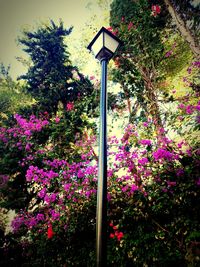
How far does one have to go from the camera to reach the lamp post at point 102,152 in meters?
2.18

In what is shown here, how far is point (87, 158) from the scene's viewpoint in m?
7.88

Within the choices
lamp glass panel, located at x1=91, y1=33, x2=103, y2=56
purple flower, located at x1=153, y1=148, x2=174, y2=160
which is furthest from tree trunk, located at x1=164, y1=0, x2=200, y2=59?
lamp glass panel, located at x1=91, y1=33, x2=103, y2=56

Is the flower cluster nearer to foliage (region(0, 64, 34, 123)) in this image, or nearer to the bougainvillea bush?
the bougainvillea bush

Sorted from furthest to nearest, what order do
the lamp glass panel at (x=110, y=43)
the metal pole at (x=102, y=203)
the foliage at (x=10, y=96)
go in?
the foliage at (x=10, y=96) < the lamp glass panel at (x=110, y=43) < the metal pole at (x=102, y=203)

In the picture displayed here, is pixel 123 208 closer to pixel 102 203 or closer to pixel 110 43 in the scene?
pixel 102 203

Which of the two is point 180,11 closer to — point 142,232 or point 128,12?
point 128,12

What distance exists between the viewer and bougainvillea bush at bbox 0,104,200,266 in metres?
4.65

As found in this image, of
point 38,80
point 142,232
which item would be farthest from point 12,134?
point 142,232

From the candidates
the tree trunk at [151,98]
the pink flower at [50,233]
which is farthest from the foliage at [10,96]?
the pink flower at [50,233]

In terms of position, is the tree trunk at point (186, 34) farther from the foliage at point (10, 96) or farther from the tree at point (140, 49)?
the foliage at point (10, 96)

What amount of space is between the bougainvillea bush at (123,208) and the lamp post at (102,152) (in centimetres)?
257

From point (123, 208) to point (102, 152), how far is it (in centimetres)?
366

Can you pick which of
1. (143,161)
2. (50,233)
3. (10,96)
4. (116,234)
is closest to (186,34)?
(143,161)

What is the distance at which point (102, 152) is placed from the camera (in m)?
2.63
